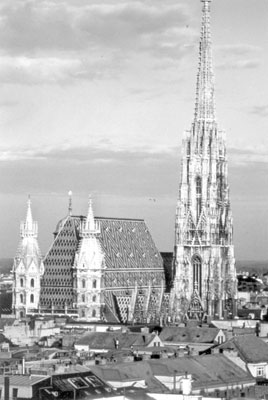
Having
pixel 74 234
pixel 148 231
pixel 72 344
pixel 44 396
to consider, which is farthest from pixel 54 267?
pixel 44 396

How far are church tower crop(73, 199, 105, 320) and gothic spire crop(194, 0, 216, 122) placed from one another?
21056 millimetres

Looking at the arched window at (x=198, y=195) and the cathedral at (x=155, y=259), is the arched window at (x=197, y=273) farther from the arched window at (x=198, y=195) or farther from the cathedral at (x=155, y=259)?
the arched window at (x=198, y=195)

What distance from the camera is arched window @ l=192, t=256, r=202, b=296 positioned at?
179 metres

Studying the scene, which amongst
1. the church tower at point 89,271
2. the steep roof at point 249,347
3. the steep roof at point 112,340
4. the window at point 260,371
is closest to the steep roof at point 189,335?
the steep roof at point 112,340

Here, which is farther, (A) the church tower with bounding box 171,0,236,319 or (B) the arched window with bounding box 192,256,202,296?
(B) the arched window with bounding box 192,256,202,296

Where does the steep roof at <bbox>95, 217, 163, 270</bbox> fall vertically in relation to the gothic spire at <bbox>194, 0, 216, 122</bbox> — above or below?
below

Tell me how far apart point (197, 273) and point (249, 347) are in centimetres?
8063

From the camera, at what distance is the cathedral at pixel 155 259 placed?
171 metres

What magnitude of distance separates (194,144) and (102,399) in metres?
112

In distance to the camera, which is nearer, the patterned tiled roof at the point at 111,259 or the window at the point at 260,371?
the window at the point at 260,371

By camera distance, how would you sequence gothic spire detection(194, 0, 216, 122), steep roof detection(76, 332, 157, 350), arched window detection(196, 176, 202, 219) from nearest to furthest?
steep roof detection(76, 332, 157, 350)
gothic spire detection(194, 0, 216, 122)
arched window detection(196, 176, 202, 219)

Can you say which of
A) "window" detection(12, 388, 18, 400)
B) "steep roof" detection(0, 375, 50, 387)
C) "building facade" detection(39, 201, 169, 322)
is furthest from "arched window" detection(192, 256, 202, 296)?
"window" detection(12, 388, 18, 400)

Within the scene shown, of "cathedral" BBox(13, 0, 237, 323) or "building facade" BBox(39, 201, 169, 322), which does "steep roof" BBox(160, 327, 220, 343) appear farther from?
"cathedral" BBox(13, 0, 237, 323)

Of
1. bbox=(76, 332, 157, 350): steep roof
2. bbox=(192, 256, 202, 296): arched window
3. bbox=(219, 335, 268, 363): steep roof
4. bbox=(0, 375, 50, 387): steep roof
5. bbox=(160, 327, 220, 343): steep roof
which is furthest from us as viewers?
bbox=(192, 256, 202, 296): arched window
